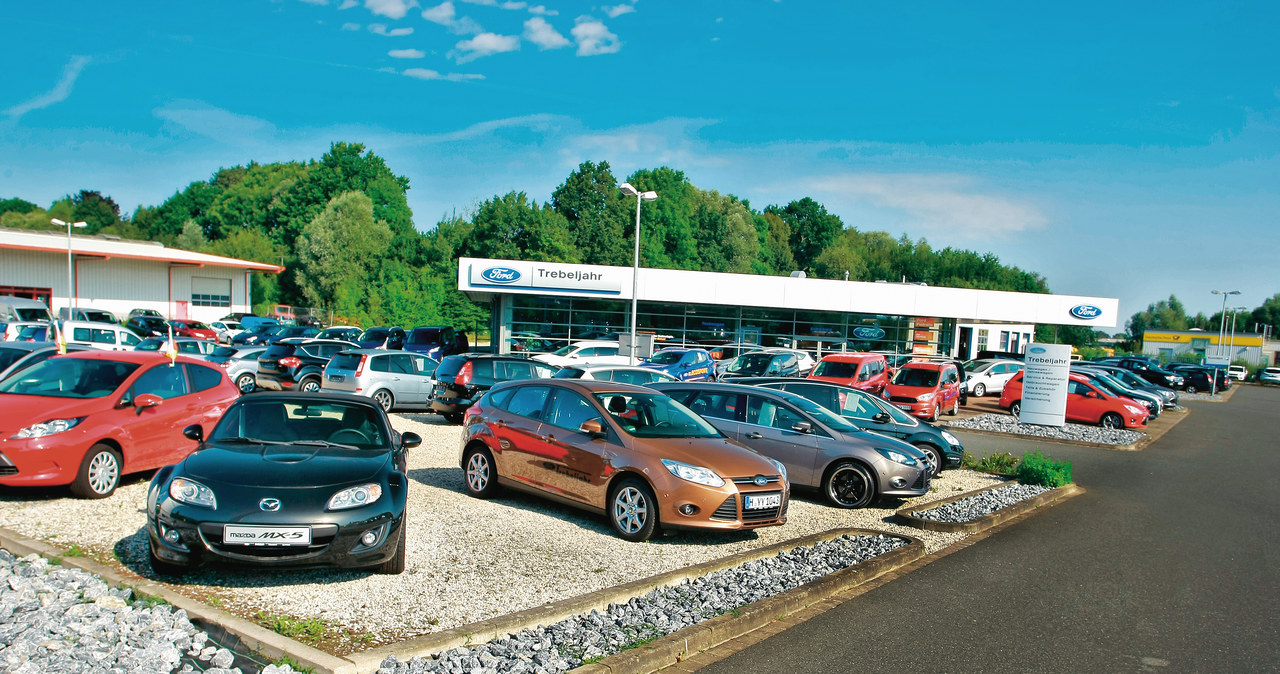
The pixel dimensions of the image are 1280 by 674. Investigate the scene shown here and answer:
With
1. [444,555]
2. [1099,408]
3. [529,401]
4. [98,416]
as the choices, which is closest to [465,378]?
[529,401]

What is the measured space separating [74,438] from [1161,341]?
97.7 meters

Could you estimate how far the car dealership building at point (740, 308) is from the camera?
3472 centimetres

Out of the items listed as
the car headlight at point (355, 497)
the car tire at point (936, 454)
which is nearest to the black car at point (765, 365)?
the car tire at point (936, 454)

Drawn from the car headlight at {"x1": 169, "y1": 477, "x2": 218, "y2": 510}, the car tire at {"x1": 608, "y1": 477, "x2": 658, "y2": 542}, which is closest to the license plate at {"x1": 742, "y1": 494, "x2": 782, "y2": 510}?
the car tire at {"x1": 608, "y1": 477, "x2": 658, "y2": 542}

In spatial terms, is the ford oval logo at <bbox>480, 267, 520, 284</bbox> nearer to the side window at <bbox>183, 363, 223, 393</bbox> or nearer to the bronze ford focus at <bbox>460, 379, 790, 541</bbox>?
the side window at <bbox>183, 363, 223, 393</bbox>

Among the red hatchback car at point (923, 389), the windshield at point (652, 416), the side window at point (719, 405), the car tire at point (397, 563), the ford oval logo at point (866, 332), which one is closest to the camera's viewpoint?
the car tire at point (397, 563)

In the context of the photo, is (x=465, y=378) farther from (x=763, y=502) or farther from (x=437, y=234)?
(x=437, y=234)

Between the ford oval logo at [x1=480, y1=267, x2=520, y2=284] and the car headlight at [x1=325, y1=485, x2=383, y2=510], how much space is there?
92.5 feet

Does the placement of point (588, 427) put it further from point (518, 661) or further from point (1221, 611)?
point (1221, 611)

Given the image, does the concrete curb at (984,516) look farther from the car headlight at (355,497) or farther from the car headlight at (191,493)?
the car headlight at (191,493)

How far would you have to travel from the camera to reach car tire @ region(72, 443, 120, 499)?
8055mm

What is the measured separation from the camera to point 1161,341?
3307 inches

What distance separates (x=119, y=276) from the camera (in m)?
50.6

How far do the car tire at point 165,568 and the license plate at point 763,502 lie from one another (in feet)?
15.7
